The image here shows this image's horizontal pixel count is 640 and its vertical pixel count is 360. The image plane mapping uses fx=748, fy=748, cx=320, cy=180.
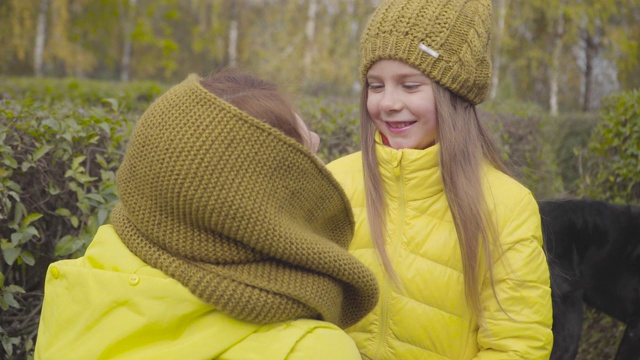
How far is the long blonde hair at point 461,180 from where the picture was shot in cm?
220

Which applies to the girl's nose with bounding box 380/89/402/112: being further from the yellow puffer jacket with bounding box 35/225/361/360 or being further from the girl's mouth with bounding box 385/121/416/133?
the yellow puffer jacket with bounding box 35/225/361/360

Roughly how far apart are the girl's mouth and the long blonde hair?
0.31 ft

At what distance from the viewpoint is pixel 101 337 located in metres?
1.50

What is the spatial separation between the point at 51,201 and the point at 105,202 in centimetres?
24

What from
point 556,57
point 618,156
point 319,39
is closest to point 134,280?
point 618,156

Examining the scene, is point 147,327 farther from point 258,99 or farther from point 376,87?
point 376,87

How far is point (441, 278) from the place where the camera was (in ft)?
7.46

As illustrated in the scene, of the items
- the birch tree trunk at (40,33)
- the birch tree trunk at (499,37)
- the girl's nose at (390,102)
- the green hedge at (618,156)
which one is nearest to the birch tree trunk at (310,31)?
the birch tree trunk at (499,37)

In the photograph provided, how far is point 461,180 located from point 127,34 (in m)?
20.9

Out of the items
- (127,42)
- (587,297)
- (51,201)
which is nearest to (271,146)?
(51,201)

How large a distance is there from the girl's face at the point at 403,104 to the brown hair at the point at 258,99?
0.74 meters

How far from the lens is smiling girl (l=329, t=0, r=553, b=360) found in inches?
85.7

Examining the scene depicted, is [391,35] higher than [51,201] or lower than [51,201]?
higher

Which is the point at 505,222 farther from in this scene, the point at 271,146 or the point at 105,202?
the point at 105,202
